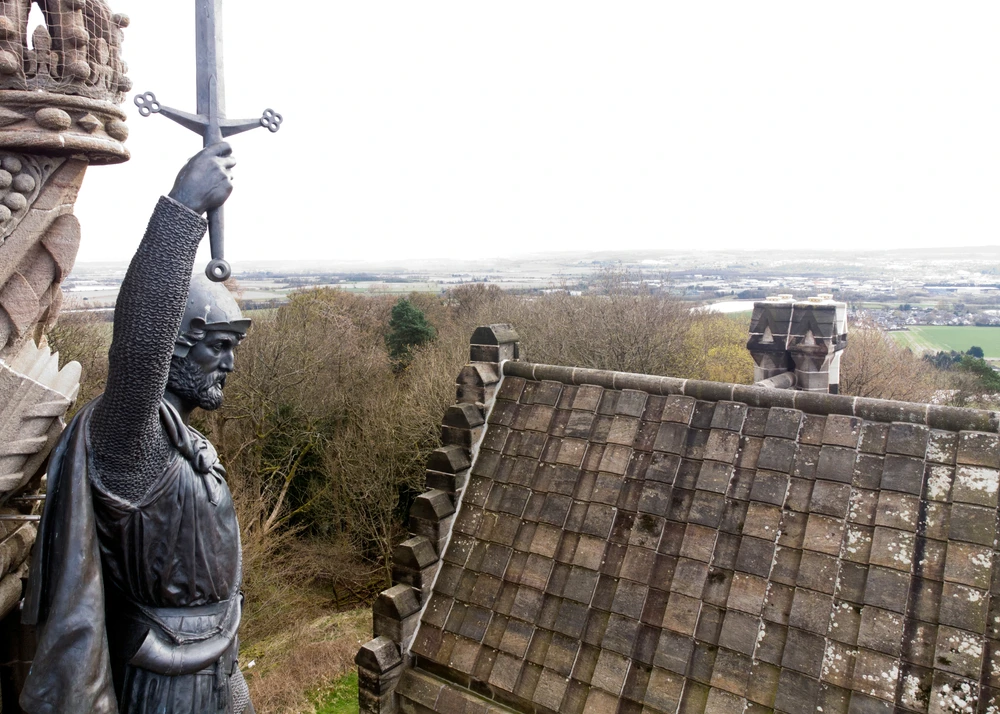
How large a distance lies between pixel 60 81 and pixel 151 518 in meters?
2.31

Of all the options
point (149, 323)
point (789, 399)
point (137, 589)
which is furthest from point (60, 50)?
point (789, 399)

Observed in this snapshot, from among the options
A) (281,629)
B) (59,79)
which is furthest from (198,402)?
(281,629)

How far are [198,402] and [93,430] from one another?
1.54ft

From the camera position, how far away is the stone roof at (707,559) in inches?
221

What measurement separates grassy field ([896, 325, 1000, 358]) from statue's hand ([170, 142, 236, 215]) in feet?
122

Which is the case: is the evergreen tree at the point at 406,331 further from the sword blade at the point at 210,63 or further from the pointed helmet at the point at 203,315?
the sword blade at the point at 210,63

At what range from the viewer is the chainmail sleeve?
286cm

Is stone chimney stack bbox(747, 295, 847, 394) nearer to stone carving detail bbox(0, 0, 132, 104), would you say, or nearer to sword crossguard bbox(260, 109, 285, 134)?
sword crossguard bbox(260, 109, 285, 134)

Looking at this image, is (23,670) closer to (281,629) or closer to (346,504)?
(281,629)

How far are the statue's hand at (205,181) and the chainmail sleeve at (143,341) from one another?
59 millimetres

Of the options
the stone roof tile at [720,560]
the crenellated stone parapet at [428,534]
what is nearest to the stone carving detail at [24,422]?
the crenellated stone parapet at [428,534]

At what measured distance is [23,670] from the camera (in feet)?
12.2

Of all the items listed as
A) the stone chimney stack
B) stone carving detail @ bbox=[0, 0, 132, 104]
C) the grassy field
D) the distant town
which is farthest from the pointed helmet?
the grassy field

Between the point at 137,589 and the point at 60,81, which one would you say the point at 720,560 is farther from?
the point at 60,81
